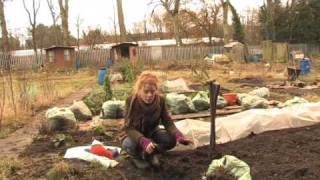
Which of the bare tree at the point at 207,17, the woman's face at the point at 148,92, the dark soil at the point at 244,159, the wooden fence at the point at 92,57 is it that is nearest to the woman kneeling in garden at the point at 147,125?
the woman's face at the point at 148,92

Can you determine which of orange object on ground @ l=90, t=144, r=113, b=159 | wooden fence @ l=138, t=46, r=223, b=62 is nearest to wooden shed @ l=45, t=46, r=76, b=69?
wooden fence @ l=138, t=46, r=223, b=62

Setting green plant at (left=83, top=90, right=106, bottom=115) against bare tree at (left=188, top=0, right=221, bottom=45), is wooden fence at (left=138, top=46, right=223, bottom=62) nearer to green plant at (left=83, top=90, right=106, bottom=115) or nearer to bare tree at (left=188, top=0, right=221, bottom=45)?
bare tree at (left=188, top=0, right=221, bottom=45)

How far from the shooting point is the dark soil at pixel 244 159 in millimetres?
4562

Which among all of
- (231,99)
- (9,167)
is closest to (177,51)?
(231,99)

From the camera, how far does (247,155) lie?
5277 millimetres

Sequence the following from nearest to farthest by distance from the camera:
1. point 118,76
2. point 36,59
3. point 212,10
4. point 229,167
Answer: point 229,167
point 118,76
point 36,59
point 212,10

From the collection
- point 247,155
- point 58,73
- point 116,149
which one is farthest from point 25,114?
point 58,73

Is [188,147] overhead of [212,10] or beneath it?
beneath

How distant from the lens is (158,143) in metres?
5.27

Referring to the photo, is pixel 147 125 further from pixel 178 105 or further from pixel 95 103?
pixel 95 103

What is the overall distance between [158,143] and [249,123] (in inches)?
69.7

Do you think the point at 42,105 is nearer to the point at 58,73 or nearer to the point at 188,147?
the point at 188,147

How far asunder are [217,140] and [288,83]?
34.3ft

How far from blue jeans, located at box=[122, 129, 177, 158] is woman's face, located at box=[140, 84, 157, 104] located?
1.46 feet
